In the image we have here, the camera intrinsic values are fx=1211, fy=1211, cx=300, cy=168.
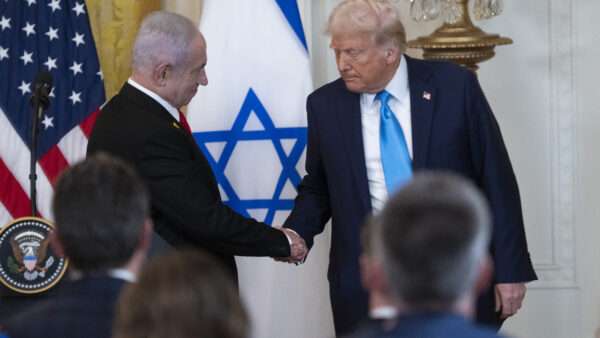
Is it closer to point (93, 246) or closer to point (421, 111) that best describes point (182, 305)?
point (93, 246)

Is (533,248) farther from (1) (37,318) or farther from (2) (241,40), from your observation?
(1) (37,318)

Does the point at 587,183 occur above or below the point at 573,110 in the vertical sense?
below

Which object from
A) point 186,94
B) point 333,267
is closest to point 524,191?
point 333,267

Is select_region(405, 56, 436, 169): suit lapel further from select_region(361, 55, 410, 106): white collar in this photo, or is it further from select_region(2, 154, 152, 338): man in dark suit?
select_region(2, 154, 152, 338): man in dark suit

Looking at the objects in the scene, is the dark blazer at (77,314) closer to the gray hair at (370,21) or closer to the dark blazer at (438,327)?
the dark blazer at (438,327)

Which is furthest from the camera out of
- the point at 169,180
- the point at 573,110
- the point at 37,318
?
the point at 573,110

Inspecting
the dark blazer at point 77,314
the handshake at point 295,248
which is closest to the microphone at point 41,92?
the handshake at point 295,248

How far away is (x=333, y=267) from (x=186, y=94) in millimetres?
808

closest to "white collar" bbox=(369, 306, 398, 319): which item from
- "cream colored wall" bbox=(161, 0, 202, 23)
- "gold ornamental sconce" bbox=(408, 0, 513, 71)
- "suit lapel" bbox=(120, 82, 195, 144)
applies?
"suit lapel" bbox=(120, 82, 195, 144)

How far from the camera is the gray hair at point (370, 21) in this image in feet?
13.5

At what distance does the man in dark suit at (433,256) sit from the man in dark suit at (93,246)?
2.29 feet

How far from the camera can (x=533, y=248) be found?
5969 mm

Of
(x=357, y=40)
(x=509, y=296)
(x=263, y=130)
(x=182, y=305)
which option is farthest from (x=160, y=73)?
(x=182, y=305)

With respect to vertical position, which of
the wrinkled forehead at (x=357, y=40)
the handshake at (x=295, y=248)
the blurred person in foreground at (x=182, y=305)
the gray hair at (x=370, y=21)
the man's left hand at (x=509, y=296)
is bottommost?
the man's left hand at (x=509, y=296)
